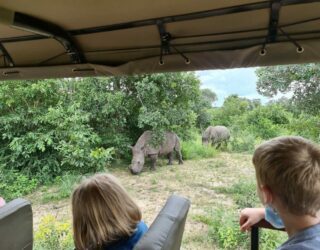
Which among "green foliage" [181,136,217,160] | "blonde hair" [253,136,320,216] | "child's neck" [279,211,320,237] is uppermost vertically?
"blonde hair" [253,136,320,216]

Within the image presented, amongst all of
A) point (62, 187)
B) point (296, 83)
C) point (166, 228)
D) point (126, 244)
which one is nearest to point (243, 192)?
point (296, 83)

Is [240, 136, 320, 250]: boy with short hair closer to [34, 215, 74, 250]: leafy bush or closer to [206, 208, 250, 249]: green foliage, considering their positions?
[206, 208, 250, 249]: green foliage

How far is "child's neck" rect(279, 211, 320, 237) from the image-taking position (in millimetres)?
625

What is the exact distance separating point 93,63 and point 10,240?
0.80 meters

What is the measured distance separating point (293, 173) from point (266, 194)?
0.07m

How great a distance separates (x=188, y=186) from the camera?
4184 mm

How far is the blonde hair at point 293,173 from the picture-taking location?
24.4 inches

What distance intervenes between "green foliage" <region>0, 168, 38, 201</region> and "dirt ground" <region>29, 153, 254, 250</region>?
0.56 feet

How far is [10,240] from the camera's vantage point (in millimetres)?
1243

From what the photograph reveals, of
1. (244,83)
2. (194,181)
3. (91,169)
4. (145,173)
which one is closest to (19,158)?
(91,169)

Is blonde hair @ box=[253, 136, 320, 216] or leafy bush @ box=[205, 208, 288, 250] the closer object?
blonde hair @ box=[253, 136, 320, 216]

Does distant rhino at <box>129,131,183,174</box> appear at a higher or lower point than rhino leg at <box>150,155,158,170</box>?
higher

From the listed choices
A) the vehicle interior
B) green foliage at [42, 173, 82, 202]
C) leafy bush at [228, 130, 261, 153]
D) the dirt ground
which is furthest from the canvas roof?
green foliage at [42, 173, 82, 202]

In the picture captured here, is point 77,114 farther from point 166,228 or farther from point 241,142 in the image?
point 166,228
